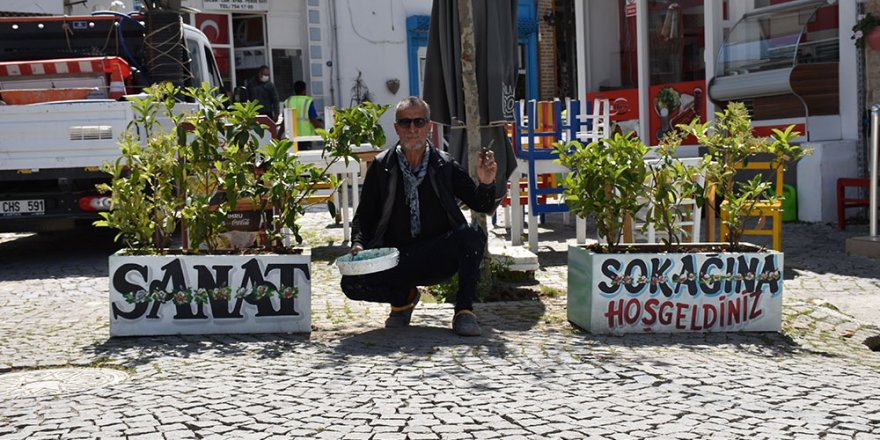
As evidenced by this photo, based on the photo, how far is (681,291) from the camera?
6273 millimetres

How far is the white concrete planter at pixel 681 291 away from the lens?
6246mm

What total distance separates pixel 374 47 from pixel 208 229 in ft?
58.9

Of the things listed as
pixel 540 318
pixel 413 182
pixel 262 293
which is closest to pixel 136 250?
pixel 262 293

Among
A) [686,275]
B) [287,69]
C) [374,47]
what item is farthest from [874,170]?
[287,69]

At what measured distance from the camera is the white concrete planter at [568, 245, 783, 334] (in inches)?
246

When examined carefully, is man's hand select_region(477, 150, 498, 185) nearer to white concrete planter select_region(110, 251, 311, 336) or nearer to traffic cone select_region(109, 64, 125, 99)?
white concrete planter select_region(110, 251, 311, 336)

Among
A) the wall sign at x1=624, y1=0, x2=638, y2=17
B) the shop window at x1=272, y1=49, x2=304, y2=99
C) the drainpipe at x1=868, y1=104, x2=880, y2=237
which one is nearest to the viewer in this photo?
the drainpipe at x1=868, y1=104, x2=880, y2=237

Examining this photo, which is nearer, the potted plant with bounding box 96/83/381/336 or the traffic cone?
the potted plant with bounding box 96/83/381/336

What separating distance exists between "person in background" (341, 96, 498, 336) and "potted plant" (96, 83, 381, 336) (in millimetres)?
319

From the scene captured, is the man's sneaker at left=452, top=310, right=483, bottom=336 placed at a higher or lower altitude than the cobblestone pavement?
higher

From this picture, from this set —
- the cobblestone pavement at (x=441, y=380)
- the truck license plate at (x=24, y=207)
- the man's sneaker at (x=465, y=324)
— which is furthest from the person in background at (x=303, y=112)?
the man's sneaker at (x=465, y=324)

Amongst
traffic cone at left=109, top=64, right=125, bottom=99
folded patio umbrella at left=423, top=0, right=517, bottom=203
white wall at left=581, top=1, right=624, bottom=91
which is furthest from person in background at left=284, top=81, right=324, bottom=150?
folded patio umbrella at left=423, top=0, right=517, bottom=203

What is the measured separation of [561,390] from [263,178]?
251cm

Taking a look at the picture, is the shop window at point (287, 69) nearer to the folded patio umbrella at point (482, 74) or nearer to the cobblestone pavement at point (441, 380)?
the folded patio umbrella at point (482, 74)
